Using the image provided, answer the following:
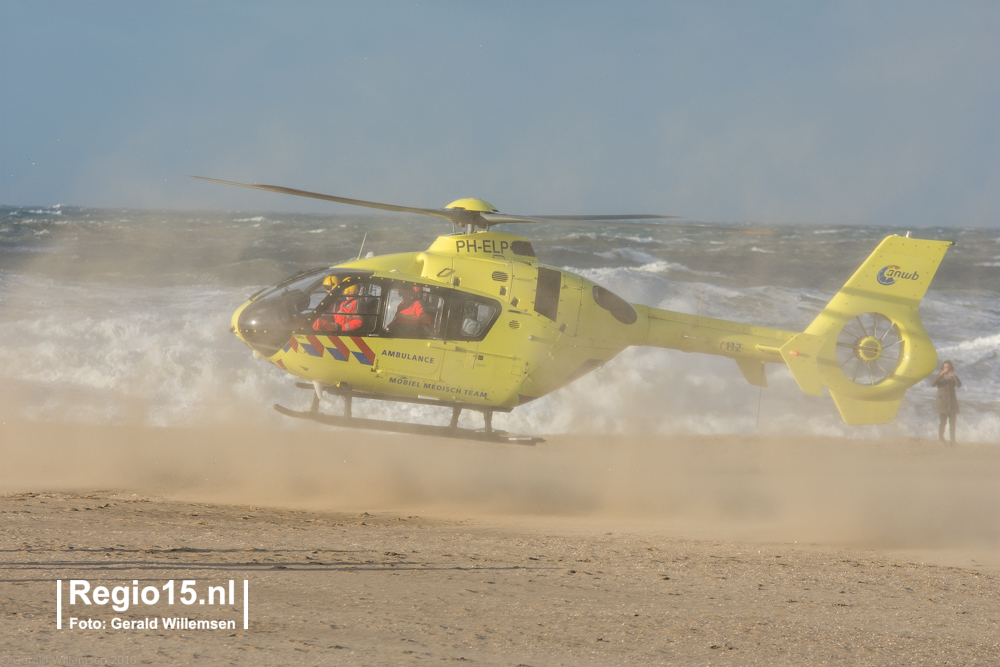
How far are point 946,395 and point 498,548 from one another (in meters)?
11.2

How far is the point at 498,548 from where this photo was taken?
7445 mm

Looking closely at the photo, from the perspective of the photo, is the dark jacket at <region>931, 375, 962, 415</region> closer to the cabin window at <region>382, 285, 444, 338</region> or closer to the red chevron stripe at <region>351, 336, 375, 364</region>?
the cabin window at <region>382, 285, 444, 338</region>

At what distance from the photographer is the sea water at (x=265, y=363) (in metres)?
15.3

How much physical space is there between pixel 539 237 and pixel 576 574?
31.7m

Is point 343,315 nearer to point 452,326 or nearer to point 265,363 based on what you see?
point 452,326

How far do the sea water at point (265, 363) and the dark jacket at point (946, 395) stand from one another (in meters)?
1.41

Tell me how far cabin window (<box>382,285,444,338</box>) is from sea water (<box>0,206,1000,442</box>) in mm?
3788

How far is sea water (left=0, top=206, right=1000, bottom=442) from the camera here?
50.3 feet

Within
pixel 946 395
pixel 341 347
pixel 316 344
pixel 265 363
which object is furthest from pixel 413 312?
pixel 946 395

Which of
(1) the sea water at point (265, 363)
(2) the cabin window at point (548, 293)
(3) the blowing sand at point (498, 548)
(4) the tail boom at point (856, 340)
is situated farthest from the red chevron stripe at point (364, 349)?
(1) the sea water at point (265, 363)

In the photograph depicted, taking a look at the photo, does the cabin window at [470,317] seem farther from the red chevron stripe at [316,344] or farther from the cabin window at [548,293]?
the red chevron stripe at [316,344]

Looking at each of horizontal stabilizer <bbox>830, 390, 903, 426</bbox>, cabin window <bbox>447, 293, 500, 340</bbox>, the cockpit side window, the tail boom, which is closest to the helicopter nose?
the cockpit side window

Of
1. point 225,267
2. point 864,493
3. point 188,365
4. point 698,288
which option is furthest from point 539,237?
point 864,493

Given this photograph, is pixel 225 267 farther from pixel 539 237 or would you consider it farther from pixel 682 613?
pixel 682 613
